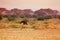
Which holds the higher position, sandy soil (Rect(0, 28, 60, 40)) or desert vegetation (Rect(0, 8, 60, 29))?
desert vegetation (Rect(0, 8, 60, 29))

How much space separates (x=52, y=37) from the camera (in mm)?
1712

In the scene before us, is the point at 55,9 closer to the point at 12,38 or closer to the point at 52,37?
the point at 52,37

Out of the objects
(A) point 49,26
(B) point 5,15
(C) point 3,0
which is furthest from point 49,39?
(C) point 3,0

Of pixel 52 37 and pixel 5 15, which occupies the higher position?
pixel 5 15

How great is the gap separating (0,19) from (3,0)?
0.92 feet

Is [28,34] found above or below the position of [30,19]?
below

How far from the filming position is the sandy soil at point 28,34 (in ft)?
5.61

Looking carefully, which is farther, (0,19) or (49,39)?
(0,19)

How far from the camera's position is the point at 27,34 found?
5.68 ft

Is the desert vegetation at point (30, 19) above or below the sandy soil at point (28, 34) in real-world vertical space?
above

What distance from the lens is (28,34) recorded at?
5.69ft

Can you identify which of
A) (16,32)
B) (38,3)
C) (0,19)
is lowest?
(16,32)

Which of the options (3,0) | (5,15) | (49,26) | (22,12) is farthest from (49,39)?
(3,0)

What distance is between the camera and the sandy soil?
1711mm
